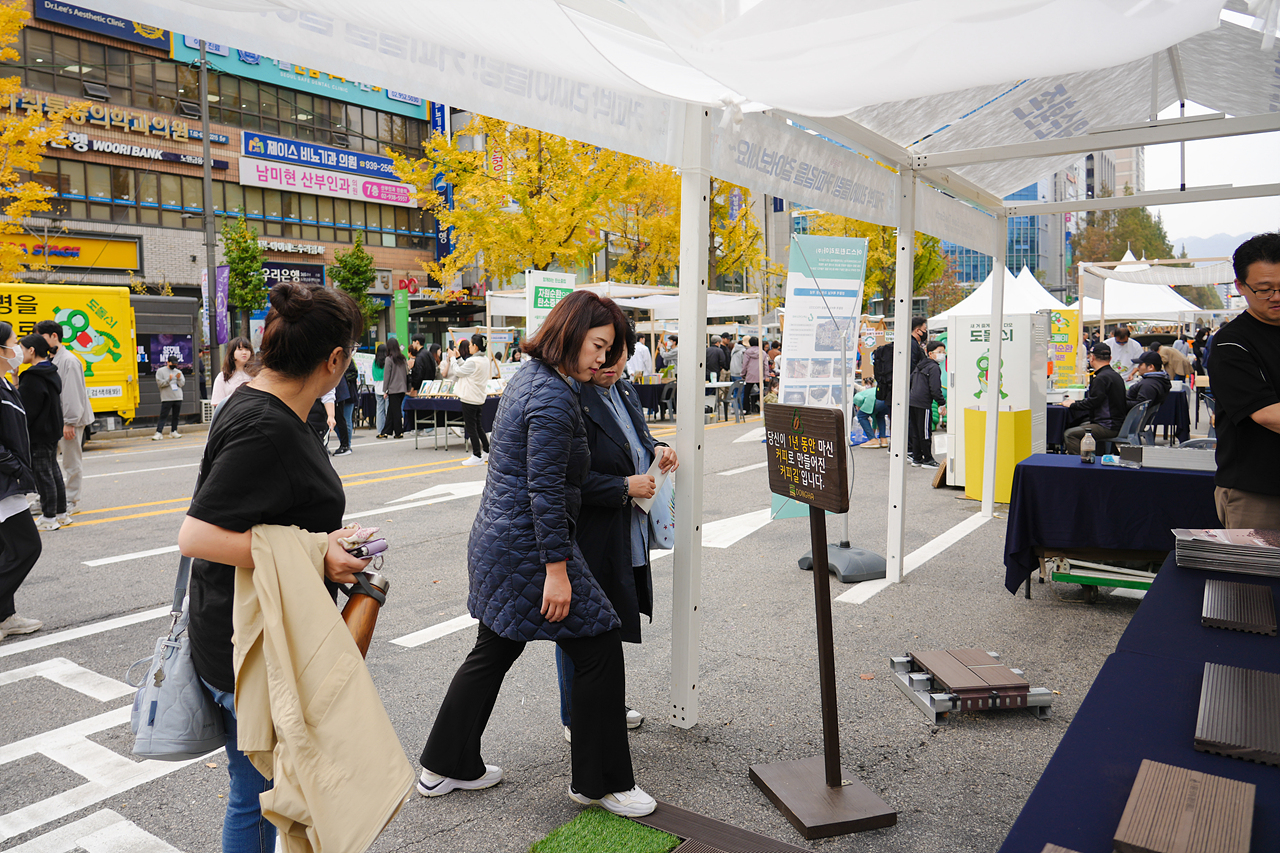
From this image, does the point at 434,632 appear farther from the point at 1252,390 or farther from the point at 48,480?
the point at 48,480

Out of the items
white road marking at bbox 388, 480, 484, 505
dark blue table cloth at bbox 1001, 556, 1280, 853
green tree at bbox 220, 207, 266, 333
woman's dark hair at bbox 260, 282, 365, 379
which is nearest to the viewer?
dark blue table cloth at bbox 1001, 556, 1280, 853

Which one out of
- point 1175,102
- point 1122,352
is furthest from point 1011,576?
point 1122,352

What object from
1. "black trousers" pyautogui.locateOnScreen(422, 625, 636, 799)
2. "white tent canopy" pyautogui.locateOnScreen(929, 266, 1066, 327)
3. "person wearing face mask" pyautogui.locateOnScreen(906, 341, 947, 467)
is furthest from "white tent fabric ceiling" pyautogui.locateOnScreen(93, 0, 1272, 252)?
"white tent canopy" pyautogui.locateOnScreen(929, 266, 1066, 327)

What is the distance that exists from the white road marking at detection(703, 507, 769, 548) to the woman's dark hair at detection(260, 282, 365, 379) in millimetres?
5573

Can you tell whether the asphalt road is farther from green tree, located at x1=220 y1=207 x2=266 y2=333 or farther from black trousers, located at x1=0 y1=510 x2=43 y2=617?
green tree, located at x1=220 y1=207 x2=266 y2=333

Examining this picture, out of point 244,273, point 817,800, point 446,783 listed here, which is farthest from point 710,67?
point 244,273

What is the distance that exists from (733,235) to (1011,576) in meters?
21.5

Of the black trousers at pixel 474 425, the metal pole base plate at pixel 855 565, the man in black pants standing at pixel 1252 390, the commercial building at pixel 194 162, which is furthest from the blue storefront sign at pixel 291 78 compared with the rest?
the man in black pants standing at pixel 1252 390

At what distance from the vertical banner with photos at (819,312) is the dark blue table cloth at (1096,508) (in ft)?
4.81

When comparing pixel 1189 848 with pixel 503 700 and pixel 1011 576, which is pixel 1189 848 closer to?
pixel 503 700

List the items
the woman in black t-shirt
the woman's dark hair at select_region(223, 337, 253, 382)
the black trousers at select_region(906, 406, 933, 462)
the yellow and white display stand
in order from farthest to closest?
1. the black trousers at select_region(906, 406, 933, 462)
2. the yellow and white display stand
3. the woman's dark hair at select_region(223, 337, 253, 382)
4. the woman in black t-shirt

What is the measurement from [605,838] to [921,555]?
4.76m

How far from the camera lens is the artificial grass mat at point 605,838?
2818 mm

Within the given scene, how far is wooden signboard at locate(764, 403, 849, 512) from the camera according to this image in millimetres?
2879
